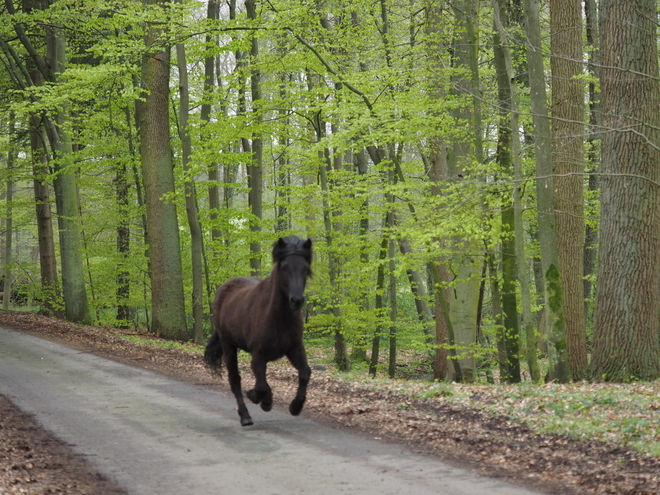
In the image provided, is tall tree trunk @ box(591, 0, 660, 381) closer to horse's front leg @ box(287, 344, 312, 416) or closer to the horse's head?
horse's front leg @ box(287, 344, 312, 416)

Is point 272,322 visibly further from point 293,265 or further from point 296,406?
point 296,406

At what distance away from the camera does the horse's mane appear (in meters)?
7.02

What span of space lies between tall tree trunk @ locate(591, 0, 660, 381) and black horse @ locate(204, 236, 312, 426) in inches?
266

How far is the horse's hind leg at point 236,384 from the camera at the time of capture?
7.92 m

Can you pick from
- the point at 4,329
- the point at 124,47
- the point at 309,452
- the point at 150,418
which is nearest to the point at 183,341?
the point at 4,329

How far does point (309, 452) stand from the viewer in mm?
6668

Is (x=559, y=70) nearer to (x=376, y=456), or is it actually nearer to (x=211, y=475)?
(x=376, y=456)

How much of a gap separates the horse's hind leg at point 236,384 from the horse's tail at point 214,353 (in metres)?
0.62

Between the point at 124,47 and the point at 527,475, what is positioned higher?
the point at 124,47

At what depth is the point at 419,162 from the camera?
21.8 meters

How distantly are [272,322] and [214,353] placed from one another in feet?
7.22

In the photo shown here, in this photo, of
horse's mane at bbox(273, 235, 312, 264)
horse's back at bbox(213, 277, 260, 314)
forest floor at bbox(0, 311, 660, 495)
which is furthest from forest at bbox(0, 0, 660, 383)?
horse's mane at bbox(273, 235, 312, 264)

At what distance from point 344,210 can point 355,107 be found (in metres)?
4.35

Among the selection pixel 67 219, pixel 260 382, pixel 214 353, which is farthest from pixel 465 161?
pixel 67 219
